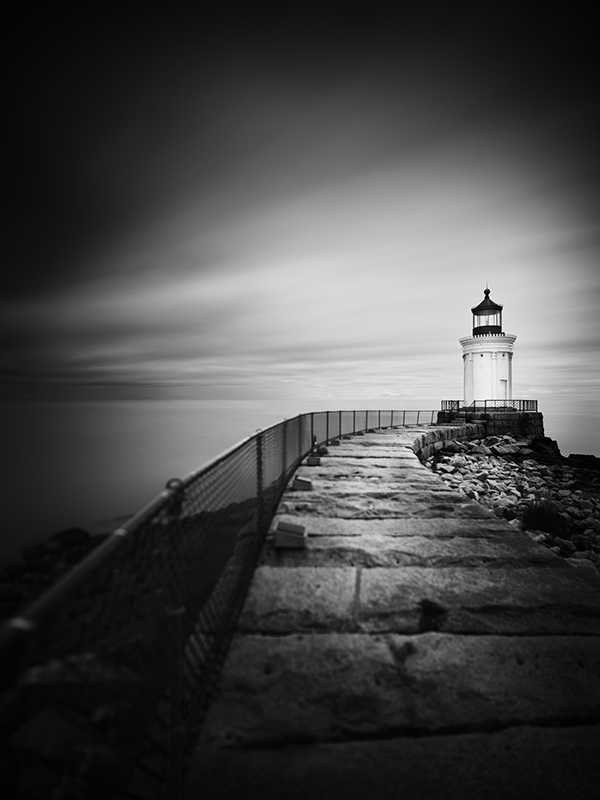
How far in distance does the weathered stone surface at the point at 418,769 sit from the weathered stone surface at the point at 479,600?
3.15 feet

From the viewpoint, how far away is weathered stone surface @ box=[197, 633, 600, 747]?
2.22 meters

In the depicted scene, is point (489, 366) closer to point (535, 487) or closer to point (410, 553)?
point (535, 487)

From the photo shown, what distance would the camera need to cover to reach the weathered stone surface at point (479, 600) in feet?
10.3

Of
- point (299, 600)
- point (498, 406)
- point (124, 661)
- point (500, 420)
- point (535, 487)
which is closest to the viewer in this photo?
point (124, 661)

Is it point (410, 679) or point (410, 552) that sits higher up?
point (410, 552)

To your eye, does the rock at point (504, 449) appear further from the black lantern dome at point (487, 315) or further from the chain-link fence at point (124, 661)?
the chain-link fence at point (124, 661)

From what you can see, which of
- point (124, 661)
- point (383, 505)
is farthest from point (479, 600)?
point (383, 505)

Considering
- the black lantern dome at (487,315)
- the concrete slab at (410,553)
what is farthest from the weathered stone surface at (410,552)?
the black lantern dome at (487,315)

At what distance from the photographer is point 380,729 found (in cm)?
219

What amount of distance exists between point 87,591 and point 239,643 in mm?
1734

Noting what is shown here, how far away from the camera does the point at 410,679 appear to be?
2.56 meters

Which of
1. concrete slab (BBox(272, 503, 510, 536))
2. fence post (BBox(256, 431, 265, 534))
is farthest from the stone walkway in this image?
concrete slab (BBox(272, 503, 510, 536))

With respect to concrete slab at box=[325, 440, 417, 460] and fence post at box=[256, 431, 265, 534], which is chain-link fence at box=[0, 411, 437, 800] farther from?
concrete slab at box=[325, 440, 417, 460]

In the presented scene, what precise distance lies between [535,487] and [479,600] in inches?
542
